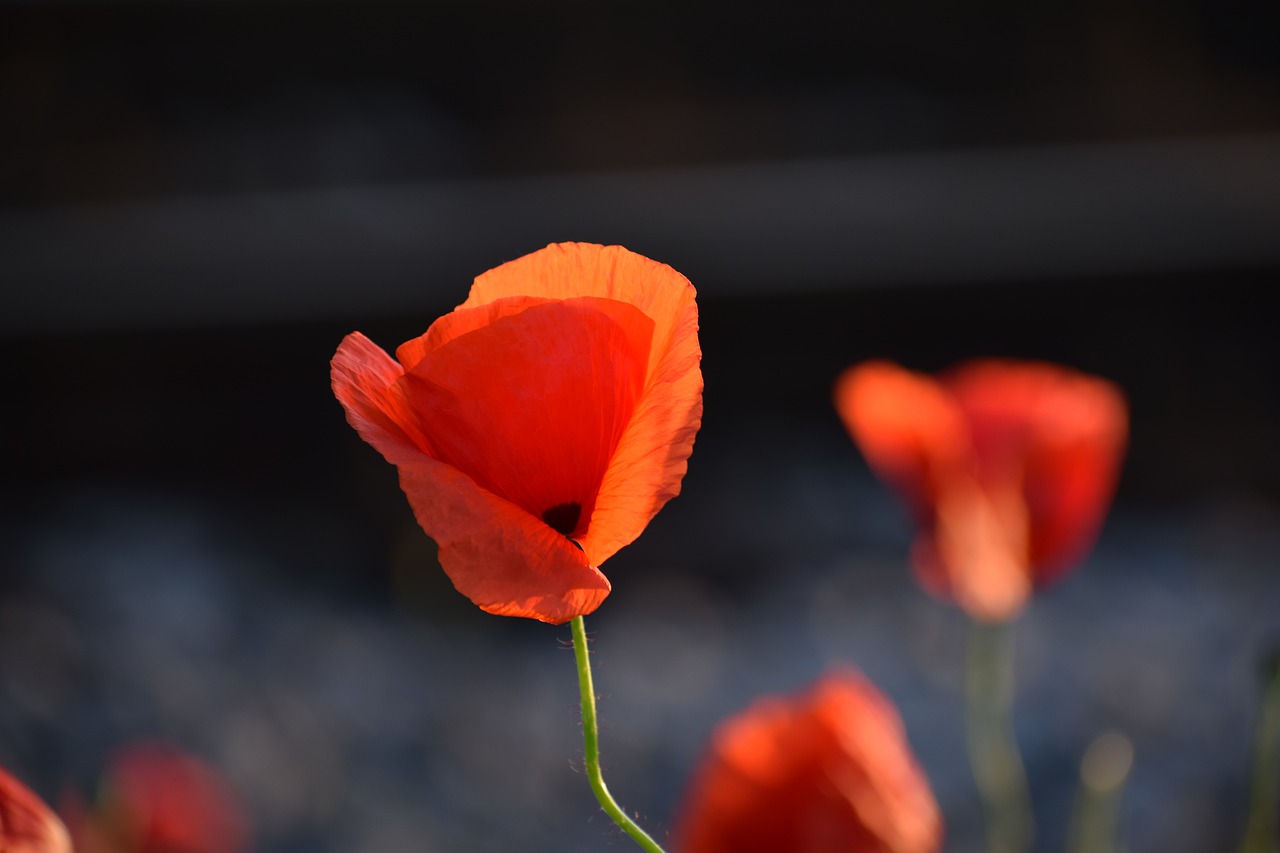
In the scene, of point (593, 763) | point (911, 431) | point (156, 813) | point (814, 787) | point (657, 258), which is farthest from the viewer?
point (657, 258)

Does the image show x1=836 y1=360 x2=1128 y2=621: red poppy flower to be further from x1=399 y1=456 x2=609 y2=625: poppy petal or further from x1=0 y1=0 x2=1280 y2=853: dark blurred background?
x1=0 y1=0 x2=1280 y2=853: dark blurred background

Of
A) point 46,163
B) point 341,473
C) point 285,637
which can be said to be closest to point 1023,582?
point 285,637

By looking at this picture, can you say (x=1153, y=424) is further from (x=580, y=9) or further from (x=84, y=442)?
(x=84, y=442)

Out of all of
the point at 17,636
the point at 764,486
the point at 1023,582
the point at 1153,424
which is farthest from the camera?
the point at 1153,424

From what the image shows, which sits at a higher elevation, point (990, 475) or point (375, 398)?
point (375, 398)

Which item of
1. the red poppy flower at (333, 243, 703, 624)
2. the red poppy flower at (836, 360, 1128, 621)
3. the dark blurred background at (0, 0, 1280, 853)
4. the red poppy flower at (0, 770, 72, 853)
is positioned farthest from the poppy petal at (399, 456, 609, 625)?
the dark blurred background at (0, 0, 1280, 853)

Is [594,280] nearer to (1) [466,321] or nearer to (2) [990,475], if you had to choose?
(1) [466,321]

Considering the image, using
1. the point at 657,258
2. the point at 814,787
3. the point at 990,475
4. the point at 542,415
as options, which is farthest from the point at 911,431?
the point at 657,258

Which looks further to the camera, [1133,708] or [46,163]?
[46,163]
